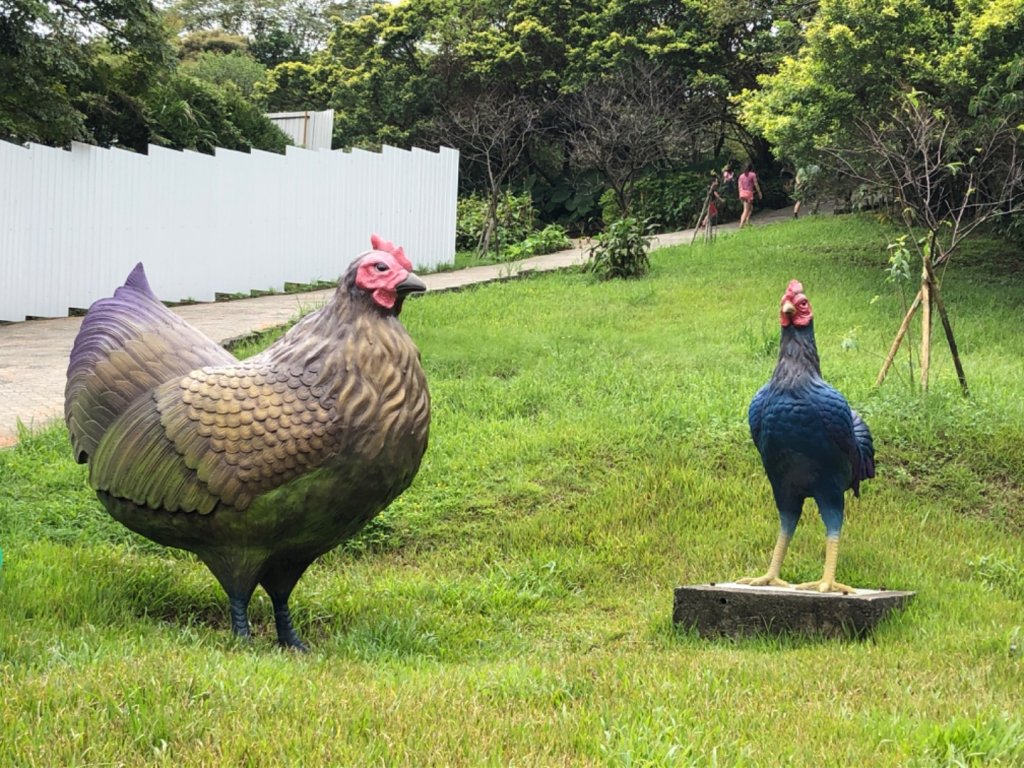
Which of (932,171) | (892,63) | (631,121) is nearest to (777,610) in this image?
(932,171)

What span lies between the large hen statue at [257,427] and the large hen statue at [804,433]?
185 centimetres

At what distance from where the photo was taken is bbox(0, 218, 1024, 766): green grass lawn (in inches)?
126

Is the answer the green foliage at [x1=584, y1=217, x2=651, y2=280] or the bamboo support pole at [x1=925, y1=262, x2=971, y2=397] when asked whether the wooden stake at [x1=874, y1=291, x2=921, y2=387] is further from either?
the green foliage at [x1=584, y1=217, x2=651, y2=280]

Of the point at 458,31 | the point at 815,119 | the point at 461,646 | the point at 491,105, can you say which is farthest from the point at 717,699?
the point at 458,31

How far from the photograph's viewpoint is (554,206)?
103ft

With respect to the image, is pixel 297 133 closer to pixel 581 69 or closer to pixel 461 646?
pixel 581 69

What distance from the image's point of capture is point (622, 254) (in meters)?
16.7

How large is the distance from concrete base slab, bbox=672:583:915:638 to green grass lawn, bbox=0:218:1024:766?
0.34 feet

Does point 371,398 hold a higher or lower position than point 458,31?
lower

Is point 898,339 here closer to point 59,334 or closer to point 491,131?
point 59,334

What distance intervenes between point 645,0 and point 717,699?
89.0 ft

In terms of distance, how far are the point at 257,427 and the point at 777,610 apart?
2.65 metres

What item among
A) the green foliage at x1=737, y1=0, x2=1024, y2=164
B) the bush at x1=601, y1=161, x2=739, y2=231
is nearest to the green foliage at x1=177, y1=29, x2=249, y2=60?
the bush at x1=601, y1=161, x2=739, y2=231

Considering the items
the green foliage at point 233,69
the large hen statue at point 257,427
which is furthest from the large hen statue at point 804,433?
the green foliage at point 233,69
